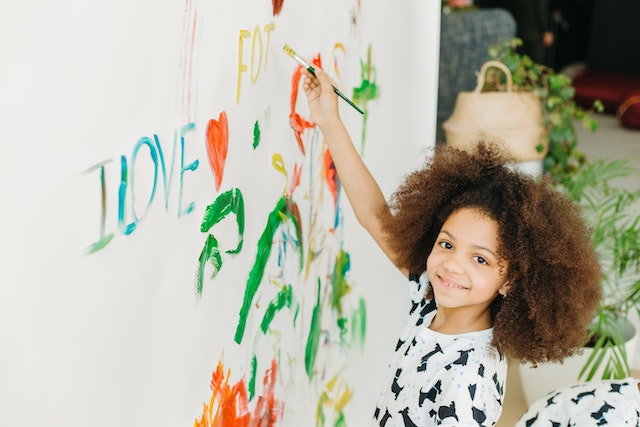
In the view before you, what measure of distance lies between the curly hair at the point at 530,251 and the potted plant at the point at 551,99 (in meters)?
1.74

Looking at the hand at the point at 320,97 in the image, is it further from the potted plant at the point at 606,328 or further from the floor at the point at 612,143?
the floor at the point at 612,143

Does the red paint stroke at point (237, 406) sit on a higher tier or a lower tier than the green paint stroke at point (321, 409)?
higher

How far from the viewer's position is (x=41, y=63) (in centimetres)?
73

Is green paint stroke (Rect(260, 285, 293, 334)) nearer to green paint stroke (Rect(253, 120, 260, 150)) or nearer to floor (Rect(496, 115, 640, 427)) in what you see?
green paint stroke (Rect(253, 120, 260, 150))

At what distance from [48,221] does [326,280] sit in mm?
964

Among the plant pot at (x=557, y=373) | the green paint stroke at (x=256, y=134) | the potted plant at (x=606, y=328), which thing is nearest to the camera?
the green paint stroke at (x=256, y=134)

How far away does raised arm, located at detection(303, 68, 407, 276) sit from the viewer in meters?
1.46

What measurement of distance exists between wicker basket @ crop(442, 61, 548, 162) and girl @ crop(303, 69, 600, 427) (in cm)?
167

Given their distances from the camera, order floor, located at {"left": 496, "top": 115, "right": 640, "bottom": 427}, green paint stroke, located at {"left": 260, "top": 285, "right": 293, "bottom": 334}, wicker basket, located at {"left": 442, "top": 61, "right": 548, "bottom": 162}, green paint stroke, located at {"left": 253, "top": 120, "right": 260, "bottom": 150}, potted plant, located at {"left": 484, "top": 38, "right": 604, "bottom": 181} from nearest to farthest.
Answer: green paint stroke, located at {"left": 253, "top": 120, "right": 260, "bottom": 150} < green paint stroke, located at {"left": 260, "top": 285, "right": 293, "bottom": 334} < wicker basket, located at {"left": 442, "top": 61, "right": 548, "bottom": 162} < potted plant, located at {"left": 484, "top": 38, "right": 604, "bottom": 181} < floor, located at {"left": 496, "top": 115, "right": 640, "bottom": 427}

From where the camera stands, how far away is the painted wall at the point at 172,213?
2.46 ft

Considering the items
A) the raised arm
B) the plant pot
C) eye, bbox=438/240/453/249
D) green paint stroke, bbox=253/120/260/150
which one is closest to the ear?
eye, bbox=438/240/453/249

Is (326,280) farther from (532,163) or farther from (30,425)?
(532,163)

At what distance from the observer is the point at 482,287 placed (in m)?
1.41

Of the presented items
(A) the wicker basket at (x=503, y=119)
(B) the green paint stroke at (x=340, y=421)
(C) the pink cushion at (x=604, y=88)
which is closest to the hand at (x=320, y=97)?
(B) the green paint stroke at (x=340, y=421)
